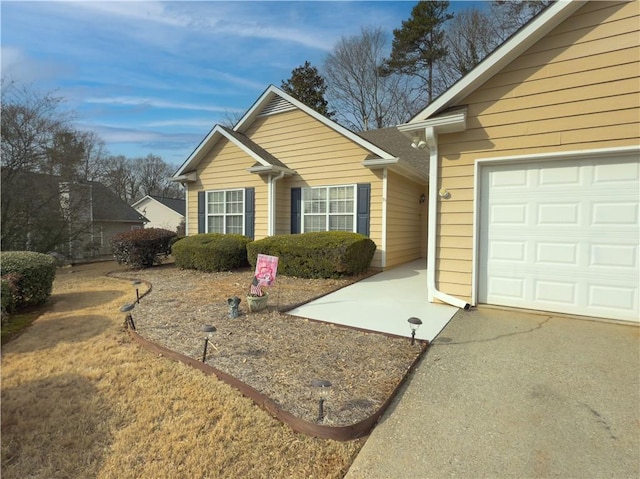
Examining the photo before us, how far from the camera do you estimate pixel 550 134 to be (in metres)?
4.73

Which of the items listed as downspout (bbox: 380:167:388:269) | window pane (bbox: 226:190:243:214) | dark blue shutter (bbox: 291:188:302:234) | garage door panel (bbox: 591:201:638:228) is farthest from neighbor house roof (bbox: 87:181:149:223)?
garage door panel (bbox: 591:201:638:228)

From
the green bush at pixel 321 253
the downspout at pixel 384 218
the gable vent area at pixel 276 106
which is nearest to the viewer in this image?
the green bush at pixel 321 253

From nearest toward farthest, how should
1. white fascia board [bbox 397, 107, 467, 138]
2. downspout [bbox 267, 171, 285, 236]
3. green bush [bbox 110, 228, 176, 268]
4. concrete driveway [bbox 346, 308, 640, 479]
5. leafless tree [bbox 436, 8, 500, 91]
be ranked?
concrete driveway [bbox 346, 308, 640, 479]
white fascia board [bbox 397, 107, 467, 138]
downspout [bbox 267, 171, 285, 236]
green bush [bbox 110, 228, 176, 268]
leafless tree [bbox 436, 8, 500, 91]

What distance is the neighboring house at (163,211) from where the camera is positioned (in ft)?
110

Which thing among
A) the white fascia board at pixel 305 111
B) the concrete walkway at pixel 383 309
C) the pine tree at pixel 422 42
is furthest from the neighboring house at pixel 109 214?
the pine tree at pixel 422 42

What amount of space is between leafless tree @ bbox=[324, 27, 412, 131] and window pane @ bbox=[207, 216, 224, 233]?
15.4 m

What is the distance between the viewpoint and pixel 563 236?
4.75 m

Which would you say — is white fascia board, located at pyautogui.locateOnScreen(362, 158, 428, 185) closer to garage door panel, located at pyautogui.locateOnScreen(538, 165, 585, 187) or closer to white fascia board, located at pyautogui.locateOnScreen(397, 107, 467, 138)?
white fascia board, located at pyautogui.locateOnScreen(397, 107, 467, 138)

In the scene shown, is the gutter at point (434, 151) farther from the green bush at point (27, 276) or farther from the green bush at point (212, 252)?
the green bush at point (27, 276)

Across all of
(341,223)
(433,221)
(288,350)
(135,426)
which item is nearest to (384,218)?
(341,223)

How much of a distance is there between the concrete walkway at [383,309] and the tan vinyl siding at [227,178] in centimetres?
444

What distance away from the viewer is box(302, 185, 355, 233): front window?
9320 millimetres

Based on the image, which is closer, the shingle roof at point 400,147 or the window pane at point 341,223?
the window pane at point 341,223

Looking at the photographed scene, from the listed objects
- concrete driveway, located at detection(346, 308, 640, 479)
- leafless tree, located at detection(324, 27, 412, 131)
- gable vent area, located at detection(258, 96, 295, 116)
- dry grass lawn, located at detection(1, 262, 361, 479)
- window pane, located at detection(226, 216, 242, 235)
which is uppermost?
leafless tree, located at detection(324, 27, 412, 131)
